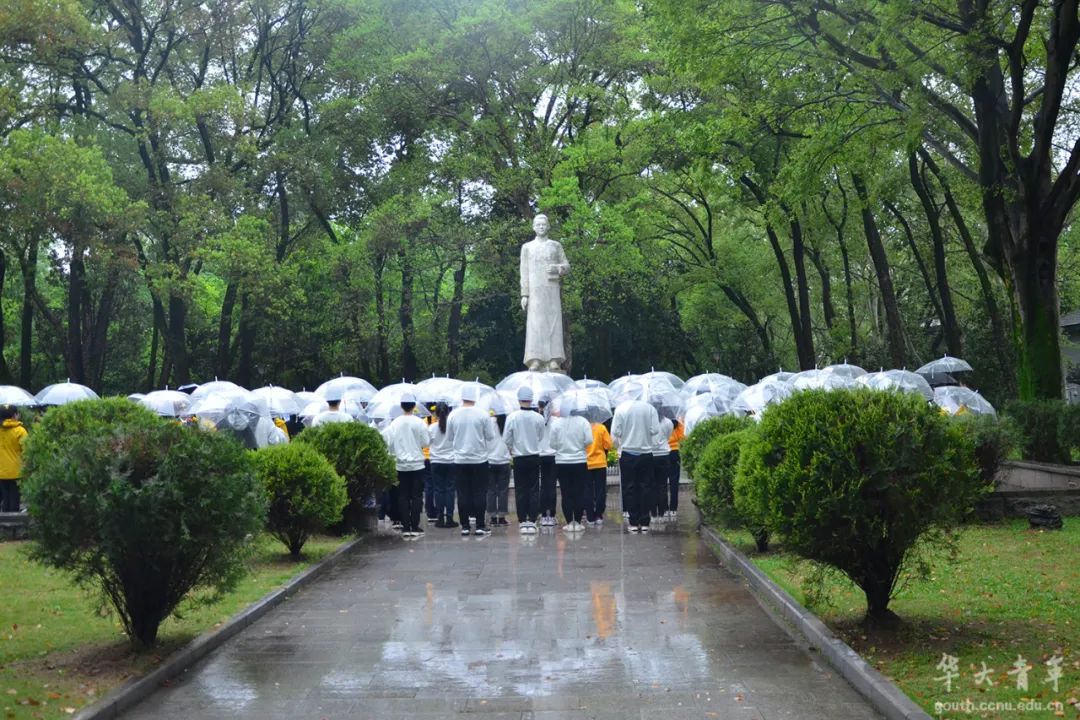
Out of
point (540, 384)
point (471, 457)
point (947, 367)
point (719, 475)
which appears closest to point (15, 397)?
point (540, 384)

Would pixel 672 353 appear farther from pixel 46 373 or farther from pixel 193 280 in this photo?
pixel 46 373

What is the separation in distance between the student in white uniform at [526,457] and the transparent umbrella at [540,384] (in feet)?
17.3

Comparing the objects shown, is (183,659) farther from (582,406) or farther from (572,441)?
(582,406)

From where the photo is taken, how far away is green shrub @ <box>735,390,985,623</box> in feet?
28.7

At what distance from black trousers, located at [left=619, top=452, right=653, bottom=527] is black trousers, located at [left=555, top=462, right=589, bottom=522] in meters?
0.66

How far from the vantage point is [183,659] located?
347 inches

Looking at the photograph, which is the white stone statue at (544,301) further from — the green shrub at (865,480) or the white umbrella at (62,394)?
the green shrub at (865,480)

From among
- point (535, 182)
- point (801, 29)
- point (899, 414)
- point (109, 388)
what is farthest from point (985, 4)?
point (109, 388)

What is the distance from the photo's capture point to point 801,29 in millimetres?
18312

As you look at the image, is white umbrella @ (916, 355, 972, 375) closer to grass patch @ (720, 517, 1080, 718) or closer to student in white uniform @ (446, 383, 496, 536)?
student in white uniform @ (446, 383, 496, 536)

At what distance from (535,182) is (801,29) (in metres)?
18.6

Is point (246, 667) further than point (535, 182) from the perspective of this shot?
No

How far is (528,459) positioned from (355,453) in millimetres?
2864

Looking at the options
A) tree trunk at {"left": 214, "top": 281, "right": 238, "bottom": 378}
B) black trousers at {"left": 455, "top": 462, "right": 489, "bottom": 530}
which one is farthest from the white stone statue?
tree trunk at {"left": 214, "top": 281, "right": 238, "bottom": 378}
